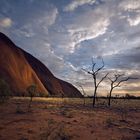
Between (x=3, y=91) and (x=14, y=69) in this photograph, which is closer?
(x=3, y=91)

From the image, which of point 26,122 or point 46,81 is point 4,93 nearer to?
point 26,122

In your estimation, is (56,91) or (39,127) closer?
(39,127)

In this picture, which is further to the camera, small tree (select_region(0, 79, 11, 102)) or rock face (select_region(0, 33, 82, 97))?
rock face (select_region(0, 33, 82, 97))

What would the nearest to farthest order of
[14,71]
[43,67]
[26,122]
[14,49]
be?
[26,122] → [14,71] → [14,49] → [43,67]

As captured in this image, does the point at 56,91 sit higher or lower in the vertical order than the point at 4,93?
higher

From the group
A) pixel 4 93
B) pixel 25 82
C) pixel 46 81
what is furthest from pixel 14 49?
pixel 4 93

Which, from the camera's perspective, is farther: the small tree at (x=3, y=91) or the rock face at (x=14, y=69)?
the rock face at (x=14, y=69)

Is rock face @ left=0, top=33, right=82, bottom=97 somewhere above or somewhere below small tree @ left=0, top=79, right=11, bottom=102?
above

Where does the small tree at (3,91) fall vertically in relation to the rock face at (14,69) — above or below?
below

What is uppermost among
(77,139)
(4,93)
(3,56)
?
(3,56)

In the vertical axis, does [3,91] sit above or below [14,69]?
below

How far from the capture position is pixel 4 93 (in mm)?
22156

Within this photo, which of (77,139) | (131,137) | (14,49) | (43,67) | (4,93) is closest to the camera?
(77,139)

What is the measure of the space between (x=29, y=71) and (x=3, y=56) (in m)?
14.9
